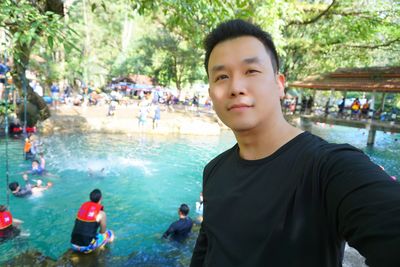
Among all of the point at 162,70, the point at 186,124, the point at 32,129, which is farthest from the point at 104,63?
the point at 32,129

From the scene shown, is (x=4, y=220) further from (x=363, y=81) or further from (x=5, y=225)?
(x=363, y=81)

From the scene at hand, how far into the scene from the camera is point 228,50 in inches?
58.4

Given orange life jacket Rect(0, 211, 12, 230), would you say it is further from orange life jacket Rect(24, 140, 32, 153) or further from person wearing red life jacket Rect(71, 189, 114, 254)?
orange life jacket Rect(24, 140, 32, 153)

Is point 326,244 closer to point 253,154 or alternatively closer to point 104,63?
point 253,154

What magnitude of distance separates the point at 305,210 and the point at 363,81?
70.5 feet

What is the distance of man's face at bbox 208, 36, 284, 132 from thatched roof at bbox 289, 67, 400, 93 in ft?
63.7

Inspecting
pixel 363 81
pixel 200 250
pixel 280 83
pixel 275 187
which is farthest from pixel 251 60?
pixel 363 81

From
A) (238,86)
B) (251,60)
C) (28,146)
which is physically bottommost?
(28,146)

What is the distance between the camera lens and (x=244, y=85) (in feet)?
4.61

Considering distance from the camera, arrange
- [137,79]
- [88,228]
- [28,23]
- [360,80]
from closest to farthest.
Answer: [28,23] < [88,228] < [360,80] < [137,79]

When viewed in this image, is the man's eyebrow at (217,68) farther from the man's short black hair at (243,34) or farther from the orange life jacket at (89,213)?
the orange life jacket at (89,213)

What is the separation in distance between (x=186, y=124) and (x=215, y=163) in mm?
19122

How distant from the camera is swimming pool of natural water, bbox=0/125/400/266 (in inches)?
275

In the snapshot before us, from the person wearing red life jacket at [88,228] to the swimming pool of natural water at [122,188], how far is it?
525 mm
